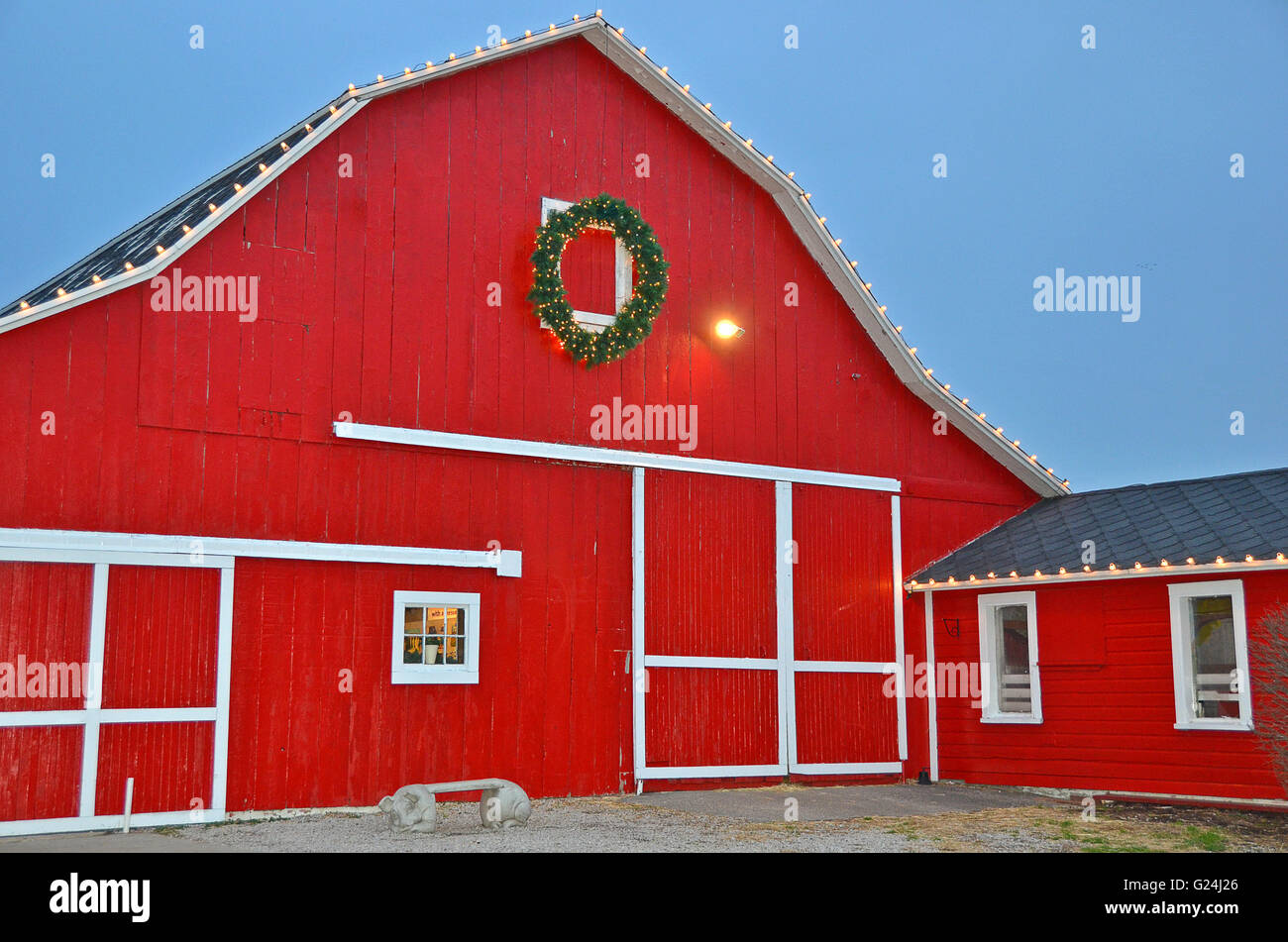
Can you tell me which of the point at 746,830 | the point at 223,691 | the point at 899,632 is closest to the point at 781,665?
the point at 899,632

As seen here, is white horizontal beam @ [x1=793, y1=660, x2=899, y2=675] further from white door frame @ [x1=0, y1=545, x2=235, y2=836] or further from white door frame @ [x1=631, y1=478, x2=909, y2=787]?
white door frame @ [x1=0, y1=545, x2=235, y2=836]

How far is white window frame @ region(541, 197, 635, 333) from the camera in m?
12.4

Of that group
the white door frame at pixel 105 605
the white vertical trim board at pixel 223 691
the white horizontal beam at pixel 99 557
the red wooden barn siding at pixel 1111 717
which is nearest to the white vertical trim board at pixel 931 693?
Result: the red wooden barn siding at pixel 1111 717

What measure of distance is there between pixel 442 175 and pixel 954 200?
3636 inches

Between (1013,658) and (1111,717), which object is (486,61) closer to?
(1013,658)

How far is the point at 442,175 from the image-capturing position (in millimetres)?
11898

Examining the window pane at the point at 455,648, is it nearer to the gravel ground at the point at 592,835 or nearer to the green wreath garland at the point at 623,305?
the gravel ground at the point at 592,835

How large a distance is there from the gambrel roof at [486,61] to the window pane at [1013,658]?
2.15 metres

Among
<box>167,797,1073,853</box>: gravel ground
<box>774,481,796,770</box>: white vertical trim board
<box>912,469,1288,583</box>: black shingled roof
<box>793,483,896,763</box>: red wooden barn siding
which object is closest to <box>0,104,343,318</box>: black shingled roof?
<box>167,797,1073,853</box>: gravel ground

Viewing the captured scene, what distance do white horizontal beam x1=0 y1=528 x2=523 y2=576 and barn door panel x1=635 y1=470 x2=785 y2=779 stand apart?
1.71m

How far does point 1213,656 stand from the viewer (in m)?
12.2

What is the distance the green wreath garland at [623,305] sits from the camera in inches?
476
